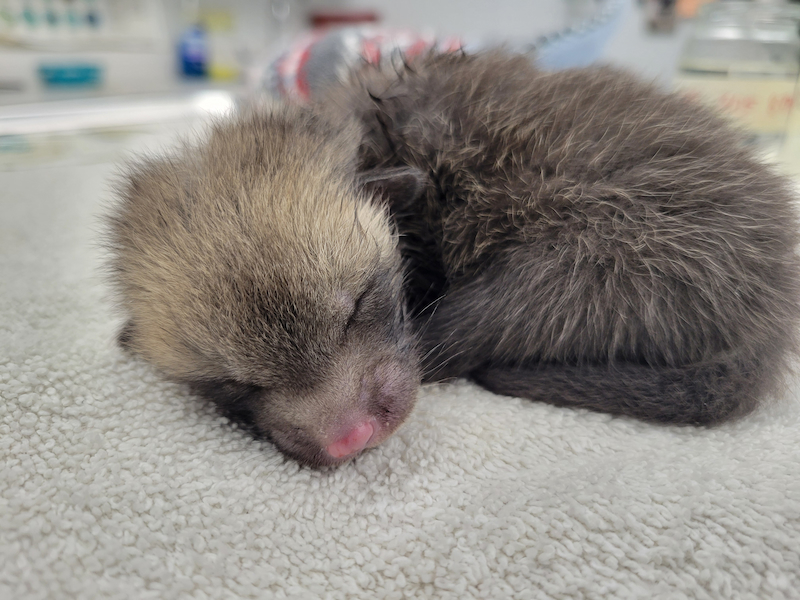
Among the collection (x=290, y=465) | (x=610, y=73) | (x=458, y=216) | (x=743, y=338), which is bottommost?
(x=290, y=465)

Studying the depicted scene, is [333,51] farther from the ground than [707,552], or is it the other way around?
[333,51]

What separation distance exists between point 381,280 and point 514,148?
36 centimetres

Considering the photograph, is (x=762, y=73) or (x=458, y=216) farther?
(x=762, y=73)

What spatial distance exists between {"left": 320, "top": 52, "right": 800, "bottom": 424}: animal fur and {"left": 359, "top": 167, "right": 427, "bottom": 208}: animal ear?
0.05m

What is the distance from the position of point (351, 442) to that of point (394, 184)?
0.46 m

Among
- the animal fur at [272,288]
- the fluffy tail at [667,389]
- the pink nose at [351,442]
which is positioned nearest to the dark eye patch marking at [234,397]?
the animal fur at [272,288]

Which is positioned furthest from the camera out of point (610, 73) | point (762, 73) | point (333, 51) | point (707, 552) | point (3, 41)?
point (3, 41)

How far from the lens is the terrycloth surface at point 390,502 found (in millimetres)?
661

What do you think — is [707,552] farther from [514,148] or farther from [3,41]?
[3,41]

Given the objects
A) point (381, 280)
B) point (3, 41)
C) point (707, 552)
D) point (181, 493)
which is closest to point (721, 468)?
point (707, 552)

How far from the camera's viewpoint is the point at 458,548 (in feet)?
2.35

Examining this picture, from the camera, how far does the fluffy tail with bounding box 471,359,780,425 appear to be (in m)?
0.94

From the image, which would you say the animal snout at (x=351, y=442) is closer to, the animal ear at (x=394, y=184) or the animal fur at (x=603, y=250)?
the animal fur at (x=603, y=250)

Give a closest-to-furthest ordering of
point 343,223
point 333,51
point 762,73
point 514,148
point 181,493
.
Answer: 1. point 181,493
2. point 343,223
3. point 514,148
4. point 762,73
5. point 333,51
